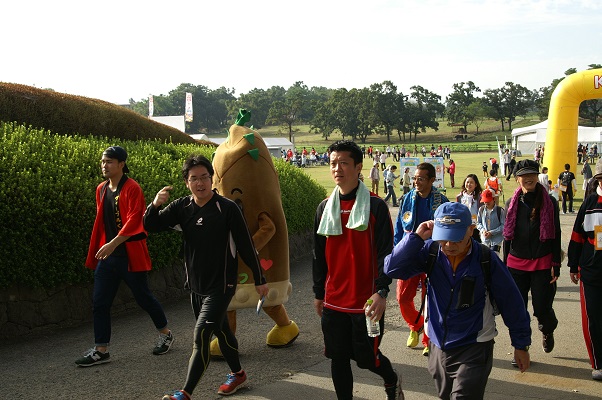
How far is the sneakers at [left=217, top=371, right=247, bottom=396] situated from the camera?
5.22m

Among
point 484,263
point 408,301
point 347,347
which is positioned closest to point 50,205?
point 408,301

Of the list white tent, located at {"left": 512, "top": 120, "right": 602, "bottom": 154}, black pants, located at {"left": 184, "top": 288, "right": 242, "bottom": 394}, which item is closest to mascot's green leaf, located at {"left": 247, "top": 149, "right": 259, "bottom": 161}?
black pants, located at {"left": 184, "top": 288, "right": 242, "bottom": 394}

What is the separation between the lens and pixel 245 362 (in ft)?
20.1

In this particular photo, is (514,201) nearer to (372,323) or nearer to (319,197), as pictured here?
(372,323)

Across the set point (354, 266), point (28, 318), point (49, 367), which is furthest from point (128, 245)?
point (354, 266)

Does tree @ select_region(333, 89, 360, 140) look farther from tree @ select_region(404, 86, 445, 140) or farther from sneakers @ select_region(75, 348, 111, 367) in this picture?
sneakers @ select_region(75, 348, 111, 367)

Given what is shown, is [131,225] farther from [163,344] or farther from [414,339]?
[414,339]

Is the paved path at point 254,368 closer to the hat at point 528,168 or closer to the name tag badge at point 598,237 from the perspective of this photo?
the name tag badge at point 598,237

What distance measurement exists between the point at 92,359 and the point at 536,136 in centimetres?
4787

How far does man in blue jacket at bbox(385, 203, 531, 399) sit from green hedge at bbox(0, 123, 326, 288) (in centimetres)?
435

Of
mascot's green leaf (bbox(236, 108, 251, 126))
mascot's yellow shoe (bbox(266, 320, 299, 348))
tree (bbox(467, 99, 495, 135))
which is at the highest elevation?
tree (bbox(467, 99, 495, 135))

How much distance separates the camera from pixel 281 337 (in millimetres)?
6559

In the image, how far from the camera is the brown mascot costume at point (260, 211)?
6.43 metres

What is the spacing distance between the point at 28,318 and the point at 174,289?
2.08m
